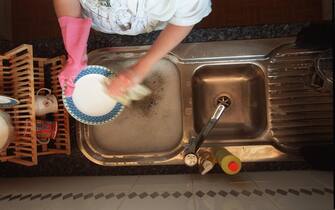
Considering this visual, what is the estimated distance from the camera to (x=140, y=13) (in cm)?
70

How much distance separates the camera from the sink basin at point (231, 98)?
0.99m

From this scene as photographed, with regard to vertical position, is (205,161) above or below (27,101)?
below

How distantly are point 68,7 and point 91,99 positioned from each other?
30 centimetres

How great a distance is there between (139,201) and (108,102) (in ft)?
0.97

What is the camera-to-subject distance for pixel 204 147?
0.96m

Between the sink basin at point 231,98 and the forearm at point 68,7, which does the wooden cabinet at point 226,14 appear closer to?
the sink basin at point 231,98

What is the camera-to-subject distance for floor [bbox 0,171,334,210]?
74cm

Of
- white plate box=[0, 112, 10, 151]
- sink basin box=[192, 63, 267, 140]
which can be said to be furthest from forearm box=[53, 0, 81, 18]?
sink basin box=[192, 63, 267, 140]

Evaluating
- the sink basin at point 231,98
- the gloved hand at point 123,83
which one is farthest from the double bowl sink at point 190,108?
the gloved hand at point 123,83

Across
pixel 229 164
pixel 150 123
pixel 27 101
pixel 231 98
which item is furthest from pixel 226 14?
pixel 27 101

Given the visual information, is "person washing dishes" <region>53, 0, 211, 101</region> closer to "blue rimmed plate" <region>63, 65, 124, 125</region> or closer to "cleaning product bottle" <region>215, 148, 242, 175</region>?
"blue rimmed plate" <region>63, 65, 124, 125</region>

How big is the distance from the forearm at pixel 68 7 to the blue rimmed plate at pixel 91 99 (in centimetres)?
22

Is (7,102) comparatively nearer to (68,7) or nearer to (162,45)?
(68,7)

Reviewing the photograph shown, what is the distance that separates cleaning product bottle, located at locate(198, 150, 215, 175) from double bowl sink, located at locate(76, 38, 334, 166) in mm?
71
